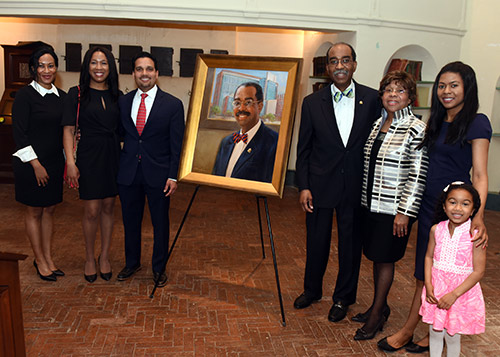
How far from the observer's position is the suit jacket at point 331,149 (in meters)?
3.58

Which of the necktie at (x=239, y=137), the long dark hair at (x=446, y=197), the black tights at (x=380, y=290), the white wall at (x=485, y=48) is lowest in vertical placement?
the black tights at (x=380, y=290)

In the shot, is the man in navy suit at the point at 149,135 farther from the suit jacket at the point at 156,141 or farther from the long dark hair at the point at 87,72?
the long dark hair at the point at 87,72

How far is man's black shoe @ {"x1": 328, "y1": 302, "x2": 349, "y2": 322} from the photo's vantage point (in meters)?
3.85

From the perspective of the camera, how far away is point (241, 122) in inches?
145

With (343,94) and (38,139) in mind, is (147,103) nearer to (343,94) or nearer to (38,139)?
(38,139)

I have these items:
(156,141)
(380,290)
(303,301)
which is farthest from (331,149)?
(156,141)

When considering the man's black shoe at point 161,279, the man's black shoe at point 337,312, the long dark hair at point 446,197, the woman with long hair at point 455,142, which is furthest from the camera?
the man's black shoe at point 161,279

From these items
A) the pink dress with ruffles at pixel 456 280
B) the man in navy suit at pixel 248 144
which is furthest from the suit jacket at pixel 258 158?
the pink dress with ruffles at pixel 456 280

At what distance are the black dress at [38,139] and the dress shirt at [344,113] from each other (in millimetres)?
2432

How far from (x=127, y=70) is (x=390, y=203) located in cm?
763

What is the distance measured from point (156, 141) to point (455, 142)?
2.44 metres

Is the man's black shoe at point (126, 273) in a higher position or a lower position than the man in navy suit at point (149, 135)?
lower

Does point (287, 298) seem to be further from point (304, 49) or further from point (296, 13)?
point (304, 49)

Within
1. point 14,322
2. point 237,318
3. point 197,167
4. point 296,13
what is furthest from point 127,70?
point 14,322
